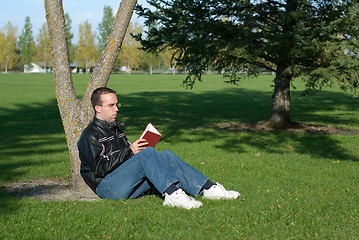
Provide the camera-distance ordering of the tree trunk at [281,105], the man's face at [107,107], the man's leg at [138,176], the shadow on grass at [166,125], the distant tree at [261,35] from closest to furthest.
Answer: the man's leg at [138,176] → the man's face at [107,107] → the shadow on grass at [166,125] → the distant tree at [261,35] → the tree trunk at [281,105]

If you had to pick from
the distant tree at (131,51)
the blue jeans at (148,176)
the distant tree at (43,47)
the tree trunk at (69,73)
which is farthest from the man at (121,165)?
the distant tree at (43,47)

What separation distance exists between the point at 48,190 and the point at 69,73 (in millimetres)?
1674

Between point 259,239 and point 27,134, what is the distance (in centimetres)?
937

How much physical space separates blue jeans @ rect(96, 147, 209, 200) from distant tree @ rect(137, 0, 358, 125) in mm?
6238

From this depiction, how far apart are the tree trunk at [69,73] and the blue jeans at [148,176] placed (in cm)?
98

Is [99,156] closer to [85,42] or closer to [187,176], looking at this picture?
[187,176]

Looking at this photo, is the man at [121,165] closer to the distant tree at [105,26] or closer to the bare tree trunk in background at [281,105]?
the bare tree trunk in background at [281,105]

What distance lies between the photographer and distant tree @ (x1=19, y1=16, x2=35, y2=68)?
99.3 metres

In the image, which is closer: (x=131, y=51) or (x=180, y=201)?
(x=180, y=201)

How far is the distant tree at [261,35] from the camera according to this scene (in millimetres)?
10711

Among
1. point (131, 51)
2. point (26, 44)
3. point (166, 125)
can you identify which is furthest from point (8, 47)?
point (166, 125)

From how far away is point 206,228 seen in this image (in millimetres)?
4387

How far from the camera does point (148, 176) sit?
4918 mm

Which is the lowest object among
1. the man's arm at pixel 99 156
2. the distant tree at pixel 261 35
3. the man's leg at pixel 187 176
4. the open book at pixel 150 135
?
the man's leg at pixel 187 176
